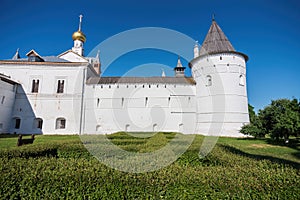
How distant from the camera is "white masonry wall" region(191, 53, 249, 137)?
20.5 metres

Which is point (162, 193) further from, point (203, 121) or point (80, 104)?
point (80, 104)

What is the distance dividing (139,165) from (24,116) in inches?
953

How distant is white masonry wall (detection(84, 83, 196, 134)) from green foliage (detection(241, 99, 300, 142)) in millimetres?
8020

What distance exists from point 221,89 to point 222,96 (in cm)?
89

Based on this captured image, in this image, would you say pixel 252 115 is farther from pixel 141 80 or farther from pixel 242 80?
pixel 141 80

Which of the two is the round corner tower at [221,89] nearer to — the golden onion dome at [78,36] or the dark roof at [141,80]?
the dark roof at [141,80]

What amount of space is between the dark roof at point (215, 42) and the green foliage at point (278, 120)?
30.4 ft

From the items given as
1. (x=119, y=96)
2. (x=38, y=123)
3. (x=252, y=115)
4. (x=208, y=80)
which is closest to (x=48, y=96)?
(x=38, y=123)

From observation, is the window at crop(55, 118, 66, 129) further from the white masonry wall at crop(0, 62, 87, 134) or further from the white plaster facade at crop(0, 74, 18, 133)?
the white plaster facade at crop(0, 74, 18, 133)

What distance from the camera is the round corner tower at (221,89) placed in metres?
20.6

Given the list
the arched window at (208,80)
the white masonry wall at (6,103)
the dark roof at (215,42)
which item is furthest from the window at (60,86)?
the arched window at (208,80)

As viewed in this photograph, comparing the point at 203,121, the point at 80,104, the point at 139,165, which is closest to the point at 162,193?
the point at 139,165

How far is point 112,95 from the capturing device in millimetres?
23578

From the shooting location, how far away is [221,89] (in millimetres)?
21234
